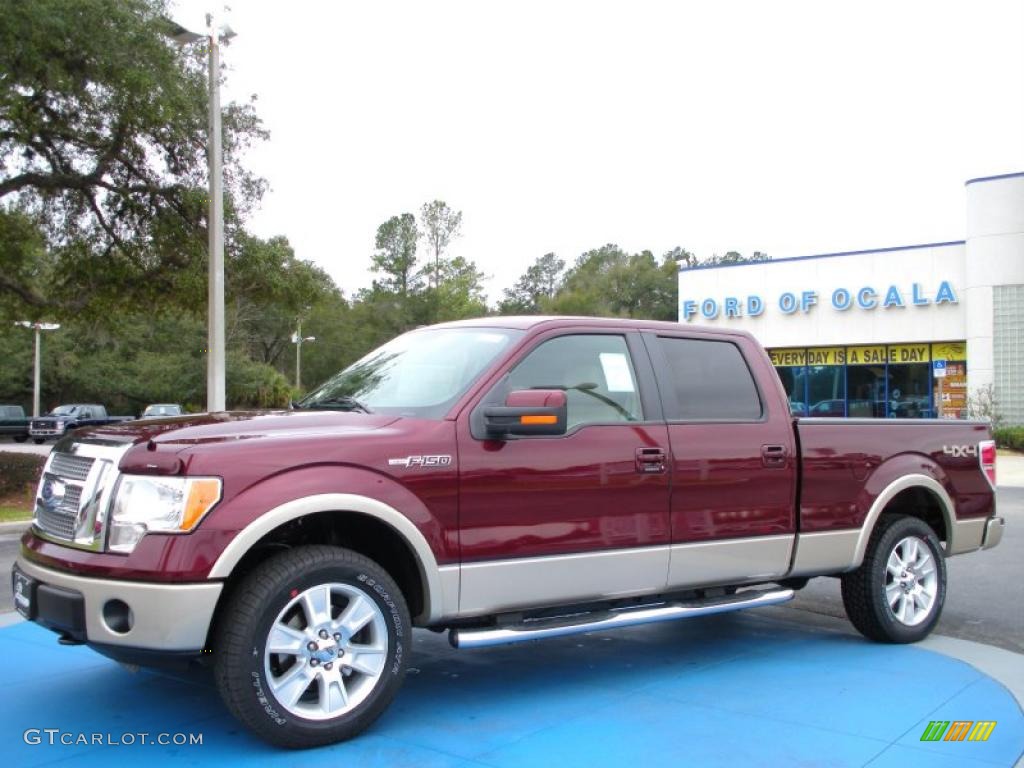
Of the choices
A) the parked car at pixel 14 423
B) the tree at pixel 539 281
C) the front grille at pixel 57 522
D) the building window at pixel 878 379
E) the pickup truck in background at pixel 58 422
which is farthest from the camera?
the tree at pixel 539 281

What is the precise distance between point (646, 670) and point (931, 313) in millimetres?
30265

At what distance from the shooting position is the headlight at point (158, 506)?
13.2 ft

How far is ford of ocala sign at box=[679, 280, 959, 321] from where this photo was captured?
107ft

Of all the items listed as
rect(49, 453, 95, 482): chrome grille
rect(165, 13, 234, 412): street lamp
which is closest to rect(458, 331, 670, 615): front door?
rect(49, 453, 95, 482): chrome grille

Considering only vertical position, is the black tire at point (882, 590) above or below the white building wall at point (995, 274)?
below

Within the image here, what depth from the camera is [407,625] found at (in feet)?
14.6

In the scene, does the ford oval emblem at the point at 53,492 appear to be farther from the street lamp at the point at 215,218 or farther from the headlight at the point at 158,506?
the street lamp at the point at 215,218

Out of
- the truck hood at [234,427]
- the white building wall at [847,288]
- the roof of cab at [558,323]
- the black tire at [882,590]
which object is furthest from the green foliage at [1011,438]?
the truck hood at [234,427]

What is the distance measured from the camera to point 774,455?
577 cm

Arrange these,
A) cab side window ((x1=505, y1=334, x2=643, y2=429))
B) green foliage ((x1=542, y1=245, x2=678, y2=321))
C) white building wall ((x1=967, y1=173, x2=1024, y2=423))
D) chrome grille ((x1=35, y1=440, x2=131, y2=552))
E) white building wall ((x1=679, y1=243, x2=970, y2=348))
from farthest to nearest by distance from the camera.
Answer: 1. green foliage ((x1=542, y1=245, x2=678, y2=321))
2. white building wall ((x1=679, y1=243, x2=970, y2=348))
3. white building wall ((x1=967, y1=173, x2=1024, y2=423))
4. cab side window ((x1=505, y1=334, x2=643, y2=429))
5. chrome grille ((x1=35, y1=440, x2=131, y2=552))

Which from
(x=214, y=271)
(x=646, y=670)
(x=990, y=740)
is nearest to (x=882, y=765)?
(x=990, y=740)

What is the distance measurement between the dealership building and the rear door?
81.6 ft
